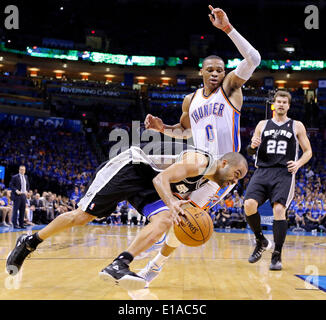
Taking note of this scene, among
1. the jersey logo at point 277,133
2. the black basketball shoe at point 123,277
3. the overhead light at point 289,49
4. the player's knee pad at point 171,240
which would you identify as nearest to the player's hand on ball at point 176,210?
the black basketball shoe at point 123,277

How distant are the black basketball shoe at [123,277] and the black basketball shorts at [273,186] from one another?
2525mm

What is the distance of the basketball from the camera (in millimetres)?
3172

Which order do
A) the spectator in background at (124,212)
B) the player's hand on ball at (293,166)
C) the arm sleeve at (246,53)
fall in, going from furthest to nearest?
the spectator in background at (124,212)
the player's hand on ball at (293,166)
the arm sleeve at (246,53)

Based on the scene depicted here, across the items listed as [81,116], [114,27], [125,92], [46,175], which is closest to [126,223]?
[46,175]

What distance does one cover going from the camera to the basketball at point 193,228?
317cm

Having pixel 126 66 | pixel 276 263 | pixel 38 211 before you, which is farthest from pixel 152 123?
pixel 126 66

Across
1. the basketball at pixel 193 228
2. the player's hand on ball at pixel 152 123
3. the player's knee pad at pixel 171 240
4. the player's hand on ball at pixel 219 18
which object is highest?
the player's hand on ball at pixel 219 18

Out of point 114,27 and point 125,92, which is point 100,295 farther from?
point 114,27

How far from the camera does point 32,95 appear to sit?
28.5m

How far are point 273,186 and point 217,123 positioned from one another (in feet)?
4.46

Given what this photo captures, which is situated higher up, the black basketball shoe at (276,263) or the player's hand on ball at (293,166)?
the player's hand on ball at (293,166)

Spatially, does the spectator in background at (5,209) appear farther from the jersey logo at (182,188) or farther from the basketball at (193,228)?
the basketball at (193,228)

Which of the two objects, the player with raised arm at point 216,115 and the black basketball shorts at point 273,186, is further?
the black basketball shorts at point 273,186

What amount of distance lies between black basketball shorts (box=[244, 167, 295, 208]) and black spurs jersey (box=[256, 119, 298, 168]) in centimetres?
10
